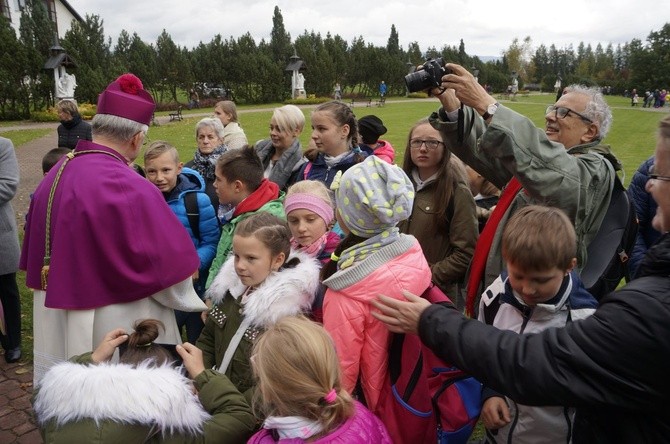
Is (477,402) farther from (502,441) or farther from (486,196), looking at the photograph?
(486,196)

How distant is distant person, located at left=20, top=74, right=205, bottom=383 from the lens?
2.42 metres

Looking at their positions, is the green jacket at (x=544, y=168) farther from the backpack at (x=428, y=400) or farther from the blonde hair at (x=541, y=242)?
the backpack at (x=428, y=400)

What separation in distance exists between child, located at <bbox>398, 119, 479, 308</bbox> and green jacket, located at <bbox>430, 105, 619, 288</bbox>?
0.59 m

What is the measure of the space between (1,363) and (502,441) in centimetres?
455

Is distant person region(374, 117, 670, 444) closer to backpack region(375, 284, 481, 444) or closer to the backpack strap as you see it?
backpack region(375, 284, 481, 444)

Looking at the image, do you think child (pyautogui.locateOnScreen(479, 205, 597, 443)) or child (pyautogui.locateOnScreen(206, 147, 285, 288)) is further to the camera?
child (pyautogui.locateOnScreen(206, 147, 285, 288))

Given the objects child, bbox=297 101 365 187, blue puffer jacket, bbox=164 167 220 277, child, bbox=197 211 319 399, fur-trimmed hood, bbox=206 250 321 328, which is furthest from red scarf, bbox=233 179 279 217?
fur-trimmed hood, bbox=206 250 321 328

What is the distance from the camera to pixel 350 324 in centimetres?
210

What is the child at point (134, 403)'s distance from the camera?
1703 millimetres

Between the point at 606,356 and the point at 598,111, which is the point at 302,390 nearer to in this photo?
the point at 606,356

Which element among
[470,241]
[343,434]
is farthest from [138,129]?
[470,241]

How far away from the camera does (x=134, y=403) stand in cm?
172

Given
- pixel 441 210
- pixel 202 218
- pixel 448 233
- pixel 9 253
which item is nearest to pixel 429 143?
pixel 441 210

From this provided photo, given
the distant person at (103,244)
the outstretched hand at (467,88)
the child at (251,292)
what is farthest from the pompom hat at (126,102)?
the outstretched hand at (467,88)
